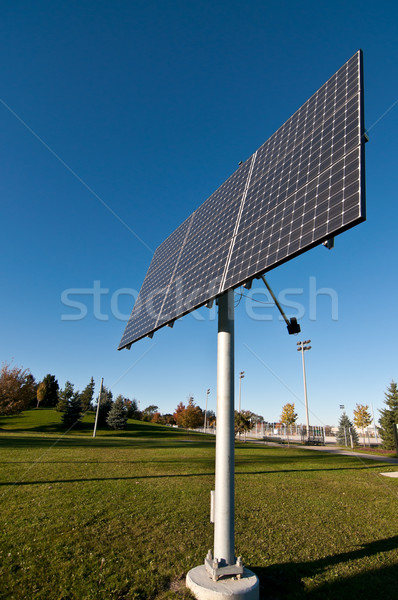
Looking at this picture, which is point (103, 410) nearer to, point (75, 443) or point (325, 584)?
point (75, 443)

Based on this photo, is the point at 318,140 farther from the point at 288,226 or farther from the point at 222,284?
the point at 222,284

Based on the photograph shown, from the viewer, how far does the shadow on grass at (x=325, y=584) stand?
4895mm

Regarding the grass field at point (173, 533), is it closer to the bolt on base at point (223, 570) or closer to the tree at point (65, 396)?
the bolt on base at point (223, 570)

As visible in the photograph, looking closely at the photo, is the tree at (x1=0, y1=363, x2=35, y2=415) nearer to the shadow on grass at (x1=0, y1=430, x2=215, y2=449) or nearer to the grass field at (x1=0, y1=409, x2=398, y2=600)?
→ the shadow on grass at (x1=0, y1=430, x2=215, y2=449)

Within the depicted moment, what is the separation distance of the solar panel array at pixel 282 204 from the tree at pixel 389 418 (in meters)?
45.9

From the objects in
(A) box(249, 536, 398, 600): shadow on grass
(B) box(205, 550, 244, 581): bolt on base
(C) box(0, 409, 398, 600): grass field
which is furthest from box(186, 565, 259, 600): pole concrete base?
(A) box(249, 536, 398, 600): shadow on grass

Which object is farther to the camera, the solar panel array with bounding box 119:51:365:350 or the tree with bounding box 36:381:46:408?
the tree with bounding box 36:381:46:408

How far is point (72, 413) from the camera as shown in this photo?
62812mm

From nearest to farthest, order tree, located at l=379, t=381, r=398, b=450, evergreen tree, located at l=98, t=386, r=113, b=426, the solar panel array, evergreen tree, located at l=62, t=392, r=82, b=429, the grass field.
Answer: the solar panel array < the grass field < tree, located at l=379, t=381, r=398, b=450 < evergreen tree, located at l=62, t=392, r=82, b=429 < evergreen tree, located at l=98, t=386, r=113, b=426

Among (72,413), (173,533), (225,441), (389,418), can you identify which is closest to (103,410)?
(72,413)

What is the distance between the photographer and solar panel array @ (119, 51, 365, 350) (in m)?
4.38

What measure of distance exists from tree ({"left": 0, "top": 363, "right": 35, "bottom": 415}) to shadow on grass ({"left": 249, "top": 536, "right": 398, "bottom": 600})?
2280 inches

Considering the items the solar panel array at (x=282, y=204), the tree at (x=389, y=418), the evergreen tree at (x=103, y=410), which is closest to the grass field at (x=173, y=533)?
the solar panel array at (x=282, y=204)

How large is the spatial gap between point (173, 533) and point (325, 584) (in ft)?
11.6
